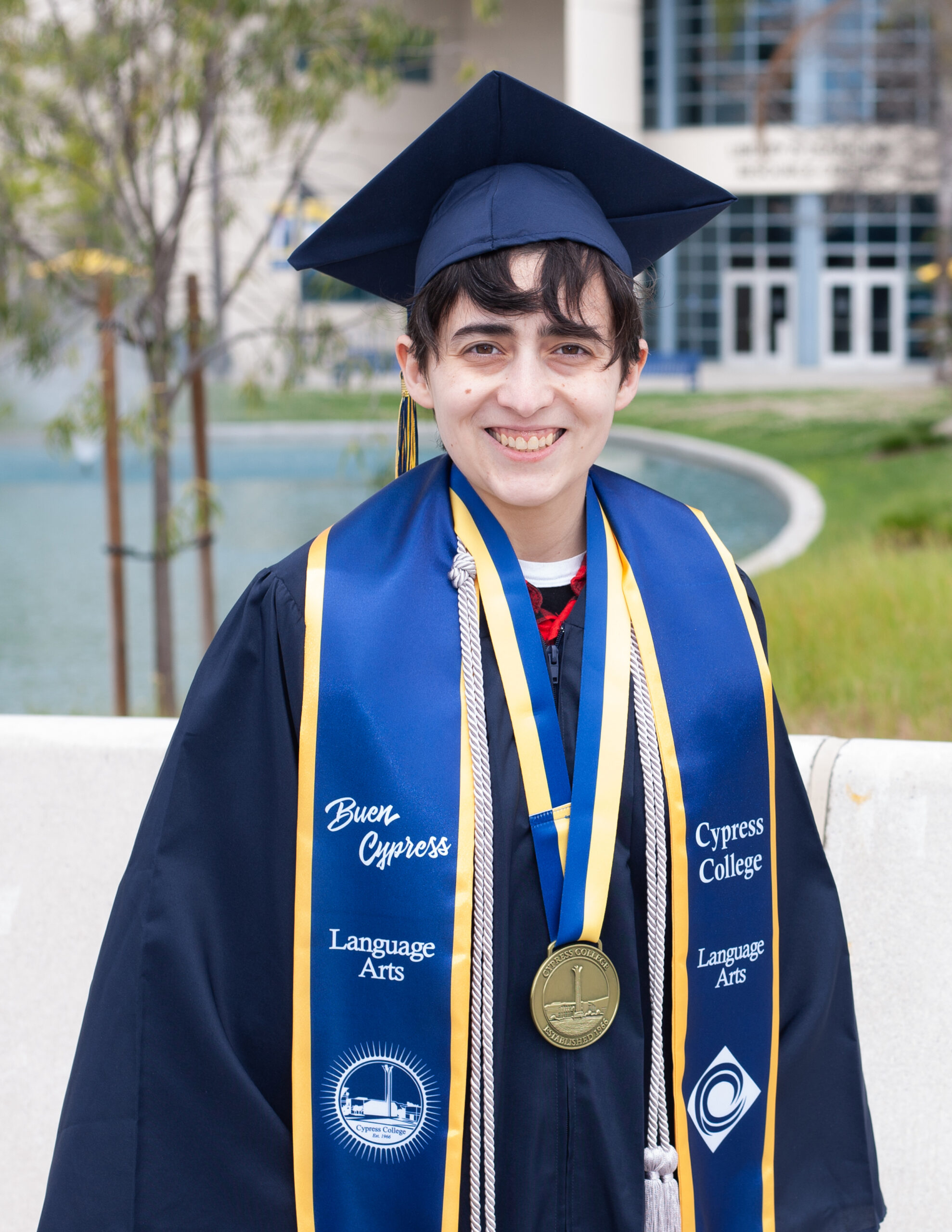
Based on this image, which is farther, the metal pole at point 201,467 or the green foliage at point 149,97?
the metal pole at point 201,467

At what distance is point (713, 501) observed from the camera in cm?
1469

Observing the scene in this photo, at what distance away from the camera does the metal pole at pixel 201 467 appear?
5066 mm

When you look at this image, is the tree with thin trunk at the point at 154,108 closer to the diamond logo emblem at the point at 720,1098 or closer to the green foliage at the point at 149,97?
the green foliage at the point at 149,97

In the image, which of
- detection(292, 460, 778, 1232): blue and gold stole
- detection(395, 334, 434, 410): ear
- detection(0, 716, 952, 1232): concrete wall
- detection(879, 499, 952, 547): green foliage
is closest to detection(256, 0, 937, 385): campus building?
detection(879, 499, 952, 547): green foliage

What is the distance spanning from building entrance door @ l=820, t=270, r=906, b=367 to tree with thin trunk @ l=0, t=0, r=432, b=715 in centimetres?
2866

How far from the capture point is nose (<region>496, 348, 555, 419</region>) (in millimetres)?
1677

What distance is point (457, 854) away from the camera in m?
1.69

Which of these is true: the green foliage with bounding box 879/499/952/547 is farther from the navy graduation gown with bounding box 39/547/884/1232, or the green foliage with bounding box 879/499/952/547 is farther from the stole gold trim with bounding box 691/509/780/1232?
the navy graduation gown with bounding box 39/547/884/1232

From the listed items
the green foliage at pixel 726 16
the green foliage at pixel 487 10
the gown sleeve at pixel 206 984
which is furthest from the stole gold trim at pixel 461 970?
the green foliage at pixel 726 16

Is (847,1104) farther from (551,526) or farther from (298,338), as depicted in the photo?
(298,338)

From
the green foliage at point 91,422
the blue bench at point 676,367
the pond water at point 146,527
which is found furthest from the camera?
the blue bench at point 676,367

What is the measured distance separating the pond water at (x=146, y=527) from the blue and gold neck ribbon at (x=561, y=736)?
3.15 m

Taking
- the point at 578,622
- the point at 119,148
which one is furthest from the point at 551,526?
the point at 119,148

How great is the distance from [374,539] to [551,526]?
0.83 feet
